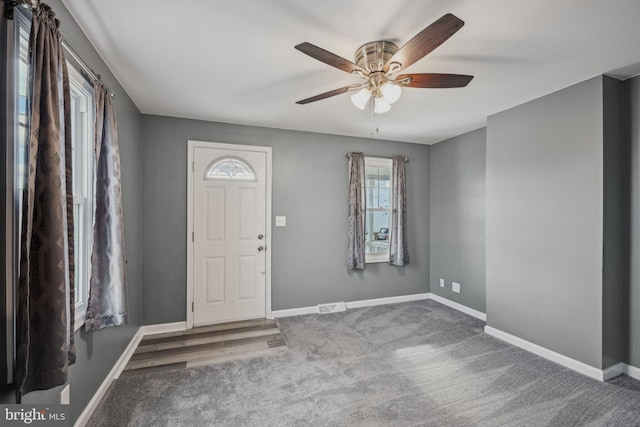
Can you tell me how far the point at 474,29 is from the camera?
1.68m

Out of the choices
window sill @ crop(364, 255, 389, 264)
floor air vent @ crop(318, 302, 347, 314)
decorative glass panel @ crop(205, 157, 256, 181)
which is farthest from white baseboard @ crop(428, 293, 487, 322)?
decorative glass panel @ crop(205, 157, 256, 181)

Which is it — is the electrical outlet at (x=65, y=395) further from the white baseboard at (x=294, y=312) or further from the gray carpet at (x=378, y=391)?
the white baseboard at (x=294, y=312)

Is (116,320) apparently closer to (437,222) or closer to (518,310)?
(518,310)

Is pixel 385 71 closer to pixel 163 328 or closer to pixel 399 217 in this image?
pixel 399 217

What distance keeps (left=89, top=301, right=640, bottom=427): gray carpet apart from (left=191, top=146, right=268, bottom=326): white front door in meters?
0.98

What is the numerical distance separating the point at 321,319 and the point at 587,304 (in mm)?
2643

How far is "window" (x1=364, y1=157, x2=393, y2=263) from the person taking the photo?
416 cm

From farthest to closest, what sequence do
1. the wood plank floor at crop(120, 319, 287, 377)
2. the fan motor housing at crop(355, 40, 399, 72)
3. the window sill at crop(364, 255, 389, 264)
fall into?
the window sill at crop(364, 255, 389, 264) < the wood plank floor at crop(120, 319, 287, 377) < the fan motor housing at crop(355, 40, 399, 72)

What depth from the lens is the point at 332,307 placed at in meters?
3.83

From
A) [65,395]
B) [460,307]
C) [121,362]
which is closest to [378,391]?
[65,395]

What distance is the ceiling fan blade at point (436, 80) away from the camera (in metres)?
1.72

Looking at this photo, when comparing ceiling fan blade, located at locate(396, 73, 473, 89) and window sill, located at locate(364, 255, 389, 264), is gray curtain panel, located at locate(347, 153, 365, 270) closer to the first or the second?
window sill, located at locate(364, 255, 389, 264)

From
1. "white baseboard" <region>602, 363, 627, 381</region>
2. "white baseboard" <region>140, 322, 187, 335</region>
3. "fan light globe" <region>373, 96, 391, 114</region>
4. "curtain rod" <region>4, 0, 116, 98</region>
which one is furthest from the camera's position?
"white baseboard" <region>140, 322, 187, 335</region>
